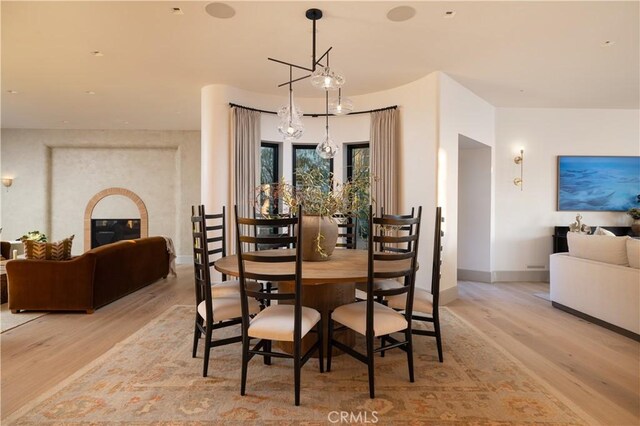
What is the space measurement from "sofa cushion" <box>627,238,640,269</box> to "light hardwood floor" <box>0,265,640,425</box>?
0.74 m

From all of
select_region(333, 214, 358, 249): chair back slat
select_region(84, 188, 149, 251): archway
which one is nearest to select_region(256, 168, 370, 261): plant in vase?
select_region(333, 214, 358, 249): chair back slat

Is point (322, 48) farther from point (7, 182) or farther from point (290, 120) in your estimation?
point (7, 182)

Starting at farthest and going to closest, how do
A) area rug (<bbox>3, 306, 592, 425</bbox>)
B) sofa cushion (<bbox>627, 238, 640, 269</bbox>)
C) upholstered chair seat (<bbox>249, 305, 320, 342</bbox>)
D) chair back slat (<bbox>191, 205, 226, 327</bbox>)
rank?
sofa cushion (<bbox>627, 238, 640, 269</bbox>)
chair back slat (<bbox>191, 205, 226, 327</bbox>)
upholstered chair seat (<bbox>249, 305, 320, 342</bbox>)
area rug (<bbox>3, 306, 592, 425</bbox>)

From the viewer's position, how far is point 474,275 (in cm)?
601

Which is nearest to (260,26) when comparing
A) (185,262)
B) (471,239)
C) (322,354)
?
(322,354)

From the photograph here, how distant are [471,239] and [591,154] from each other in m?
2.73

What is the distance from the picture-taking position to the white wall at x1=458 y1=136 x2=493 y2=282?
5902mm

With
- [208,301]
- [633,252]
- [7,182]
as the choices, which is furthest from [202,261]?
[7,182]

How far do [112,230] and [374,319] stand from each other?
7.99 m

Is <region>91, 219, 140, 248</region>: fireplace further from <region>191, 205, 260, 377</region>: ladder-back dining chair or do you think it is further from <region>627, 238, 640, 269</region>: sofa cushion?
<region>627, 238, 640, 269</region>: sofa cushion

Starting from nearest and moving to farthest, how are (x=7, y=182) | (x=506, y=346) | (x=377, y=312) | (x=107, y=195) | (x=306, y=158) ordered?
(x=377, y=312), (x=506, y=346), (x=306, y=158), (x=7, y=182), (x=107, y=195)

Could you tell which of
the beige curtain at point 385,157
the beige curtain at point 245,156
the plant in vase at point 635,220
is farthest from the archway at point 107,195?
the plant in vase at point 635,220

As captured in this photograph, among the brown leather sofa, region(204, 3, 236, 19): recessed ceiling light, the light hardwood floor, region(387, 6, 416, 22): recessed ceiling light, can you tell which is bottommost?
the light hardwood floor

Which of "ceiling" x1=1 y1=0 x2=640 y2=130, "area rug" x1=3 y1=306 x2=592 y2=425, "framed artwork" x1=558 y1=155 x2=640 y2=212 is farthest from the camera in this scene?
"framed artwork" x1=558 y1=155 x2=640 y2=212
